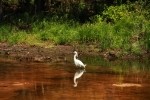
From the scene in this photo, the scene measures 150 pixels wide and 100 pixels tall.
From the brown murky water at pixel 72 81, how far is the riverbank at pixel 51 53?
105 centimetres

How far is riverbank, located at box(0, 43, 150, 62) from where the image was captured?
62.7 ft

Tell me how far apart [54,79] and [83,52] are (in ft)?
20.9

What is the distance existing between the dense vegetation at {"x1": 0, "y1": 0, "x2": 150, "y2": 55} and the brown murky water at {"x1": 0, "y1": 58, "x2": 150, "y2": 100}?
3315mm

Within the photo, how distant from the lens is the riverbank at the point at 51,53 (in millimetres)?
19125

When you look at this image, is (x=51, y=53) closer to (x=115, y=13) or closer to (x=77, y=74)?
(x=77, y=74)

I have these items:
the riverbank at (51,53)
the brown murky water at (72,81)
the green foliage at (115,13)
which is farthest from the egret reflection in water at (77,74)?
the green foliage at (115,13)

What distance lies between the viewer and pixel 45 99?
11969mm

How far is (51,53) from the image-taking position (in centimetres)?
2044

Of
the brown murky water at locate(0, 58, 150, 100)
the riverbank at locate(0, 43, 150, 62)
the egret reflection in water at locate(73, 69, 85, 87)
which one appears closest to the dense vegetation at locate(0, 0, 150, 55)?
the riverbank at locate(0, 43, 150, 62)

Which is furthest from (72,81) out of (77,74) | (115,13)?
(115,13)

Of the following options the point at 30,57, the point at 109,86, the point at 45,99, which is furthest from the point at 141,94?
the point at 30,57

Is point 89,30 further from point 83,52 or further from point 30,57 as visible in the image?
point 30,57

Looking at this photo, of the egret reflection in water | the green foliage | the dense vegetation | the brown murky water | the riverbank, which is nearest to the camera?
the brown murky water

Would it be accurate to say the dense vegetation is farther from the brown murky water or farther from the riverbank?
the brown murky water
